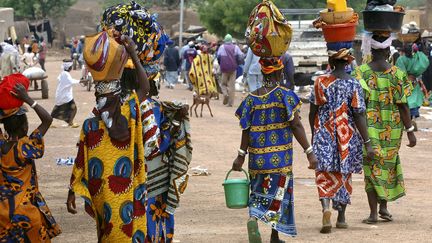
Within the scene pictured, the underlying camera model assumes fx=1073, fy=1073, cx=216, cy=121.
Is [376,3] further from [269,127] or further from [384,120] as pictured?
[269,127]

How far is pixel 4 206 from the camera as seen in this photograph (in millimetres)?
7660

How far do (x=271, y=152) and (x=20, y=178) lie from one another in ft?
7.50

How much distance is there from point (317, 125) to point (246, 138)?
135 centimetres

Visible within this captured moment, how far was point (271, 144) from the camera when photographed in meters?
9.01

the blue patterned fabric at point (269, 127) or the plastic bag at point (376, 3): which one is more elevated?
the plastic bag at point (376, 3)

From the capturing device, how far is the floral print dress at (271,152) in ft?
29.4

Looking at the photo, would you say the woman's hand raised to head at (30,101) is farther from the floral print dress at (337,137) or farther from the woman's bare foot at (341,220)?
the woman's bare foot at (341,220)

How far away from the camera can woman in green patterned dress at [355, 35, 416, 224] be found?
10.6 m

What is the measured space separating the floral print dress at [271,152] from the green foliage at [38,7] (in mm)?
72830

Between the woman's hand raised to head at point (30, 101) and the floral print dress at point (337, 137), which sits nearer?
the woman's hand raised to head at point (30, 101)

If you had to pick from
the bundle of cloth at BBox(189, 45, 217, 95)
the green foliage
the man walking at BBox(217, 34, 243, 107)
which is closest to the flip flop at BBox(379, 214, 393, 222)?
the bundle of cloth at BBox(189, 45, 217, 95)

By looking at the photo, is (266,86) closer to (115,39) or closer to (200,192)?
(115,39)

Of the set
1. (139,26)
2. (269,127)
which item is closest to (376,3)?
(269,127)

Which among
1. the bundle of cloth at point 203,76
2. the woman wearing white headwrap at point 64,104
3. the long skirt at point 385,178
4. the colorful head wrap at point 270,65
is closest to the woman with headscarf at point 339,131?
the long skirt at point 385,178
